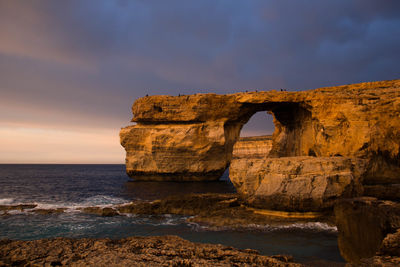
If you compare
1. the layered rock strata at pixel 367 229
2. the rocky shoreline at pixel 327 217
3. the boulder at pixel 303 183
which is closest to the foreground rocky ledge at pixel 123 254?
the rocky shoreline at pixel 327 217

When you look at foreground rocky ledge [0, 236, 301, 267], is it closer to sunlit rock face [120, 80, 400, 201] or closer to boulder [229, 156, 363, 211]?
boulder [229, 156, 363, 211]

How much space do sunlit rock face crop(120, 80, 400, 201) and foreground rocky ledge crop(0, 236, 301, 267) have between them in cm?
882

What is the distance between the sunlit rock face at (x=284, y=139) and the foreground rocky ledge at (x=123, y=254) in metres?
8.82

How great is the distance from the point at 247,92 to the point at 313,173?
16794mm

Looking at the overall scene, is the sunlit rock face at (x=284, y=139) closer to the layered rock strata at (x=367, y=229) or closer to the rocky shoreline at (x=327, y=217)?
the rocky shoreline at (x=327, y=217)

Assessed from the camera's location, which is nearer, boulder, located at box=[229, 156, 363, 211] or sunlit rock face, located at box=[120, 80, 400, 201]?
boulder, located at box=[229, 156, 363, 211]

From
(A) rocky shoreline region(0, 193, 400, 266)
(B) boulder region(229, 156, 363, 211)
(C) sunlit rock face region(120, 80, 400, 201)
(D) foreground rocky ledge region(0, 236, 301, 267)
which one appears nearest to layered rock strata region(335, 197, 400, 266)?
(A) rocky shoreline region(0, 193, 400, 266)

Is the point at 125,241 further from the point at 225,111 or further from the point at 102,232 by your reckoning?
the point at 225,111

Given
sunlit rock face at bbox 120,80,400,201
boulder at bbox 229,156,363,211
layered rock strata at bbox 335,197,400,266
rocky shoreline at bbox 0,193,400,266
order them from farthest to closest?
sunlit rock face at bbox 120,80,400,201 → boulder at bbox 229,156,363,211 → rocky shoreline at bbox 0,193,400,266 → layered rock strata at bbox 335,197,400,266

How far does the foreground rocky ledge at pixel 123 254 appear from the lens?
17.5 feet

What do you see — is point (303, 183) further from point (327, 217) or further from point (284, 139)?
point (284, 139)

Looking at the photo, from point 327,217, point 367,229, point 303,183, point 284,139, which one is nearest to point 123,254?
point 367,229

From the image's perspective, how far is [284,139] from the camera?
34031mm

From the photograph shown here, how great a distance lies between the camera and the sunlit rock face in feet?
46.5
